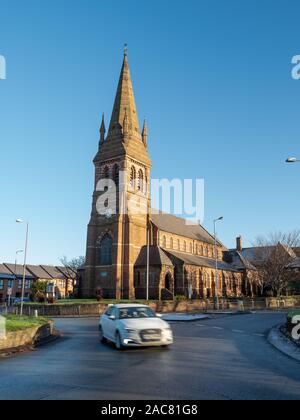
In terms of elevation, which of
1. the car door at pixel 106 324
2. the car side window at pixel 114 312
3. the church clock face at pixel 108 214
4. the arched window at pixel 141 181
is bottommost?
the car door at pixel 106 324

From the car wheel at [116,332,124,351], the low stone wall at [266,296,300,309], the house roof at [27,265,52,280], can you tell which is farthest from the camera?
the house roof at [27,265,52,280]

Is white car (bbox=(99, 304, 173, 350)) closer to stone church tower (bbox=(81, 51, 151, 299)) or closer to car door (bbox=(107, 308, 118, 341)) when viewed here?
car door (bbox=(107, 308, 118, 341))

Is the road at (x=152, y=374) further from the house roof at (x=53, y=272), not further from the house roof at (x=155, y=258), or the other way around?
the house roof at (x=53, y=272)

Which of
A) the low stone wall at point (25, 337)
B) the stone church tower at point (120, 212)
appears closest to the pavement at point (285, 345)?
the low stone wall at point (25, 337)

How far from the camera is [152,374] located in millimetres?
8125

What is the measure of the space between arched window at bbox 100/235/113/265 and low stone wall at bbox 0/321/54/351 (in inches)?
1431

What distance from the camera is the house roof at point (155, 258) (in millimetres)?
52125

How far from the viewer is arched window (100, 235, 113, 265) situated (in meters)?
52.7

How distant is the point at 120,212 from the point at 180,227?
18.3 meters

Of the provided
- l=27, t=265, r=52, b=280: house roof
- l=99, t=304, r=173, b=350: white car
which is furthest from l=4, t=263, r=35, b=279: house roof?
l=99, t=304, r=173, b=350: white car

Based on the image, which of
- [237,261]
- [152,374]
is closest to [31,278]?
[237,261]

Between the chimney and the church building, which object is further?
the chimney

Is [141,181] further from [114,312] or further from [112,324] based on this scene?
[112,324]
